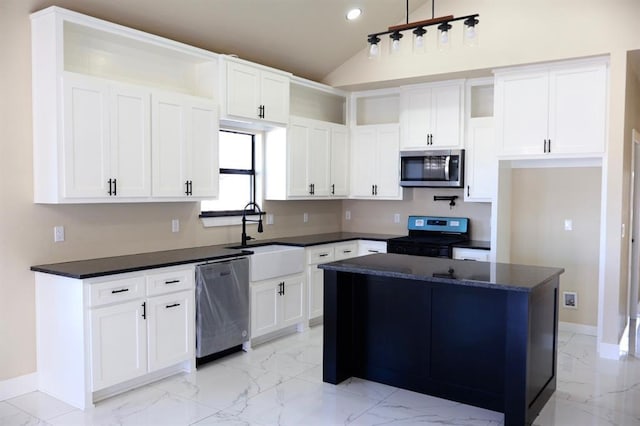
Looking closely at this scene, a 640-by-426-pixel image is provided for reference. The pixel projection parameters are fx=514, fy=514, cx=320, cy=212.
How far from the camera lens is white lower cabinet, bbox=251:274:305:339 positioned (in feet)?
14.9

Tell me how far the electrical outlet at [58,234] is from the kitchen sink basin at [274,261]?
148 centimetres

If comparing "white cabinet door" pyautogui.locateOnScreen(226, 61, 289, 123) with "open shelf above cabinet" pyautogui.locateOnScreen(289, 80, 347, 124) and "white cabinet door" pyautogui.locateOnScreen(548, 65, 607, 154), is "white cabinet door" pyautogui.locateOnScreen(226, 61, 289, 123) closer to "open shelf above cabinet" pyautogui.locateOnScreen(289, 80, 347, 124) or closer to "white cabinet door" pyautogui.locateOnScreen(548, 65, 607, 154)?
"open shelf above cabinet" pyautogui.locateOnScreen(289, 80, 347, 124)

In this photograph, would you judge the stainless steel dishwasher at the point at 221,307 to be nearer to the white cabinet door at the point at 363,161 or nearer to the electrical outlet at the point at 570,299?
the white cabinet door at the point at 363,161

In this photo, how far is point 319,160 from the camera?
5.82 m

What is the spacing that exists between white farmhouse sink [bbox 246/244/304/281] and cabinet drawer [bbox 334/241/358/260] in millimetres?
671

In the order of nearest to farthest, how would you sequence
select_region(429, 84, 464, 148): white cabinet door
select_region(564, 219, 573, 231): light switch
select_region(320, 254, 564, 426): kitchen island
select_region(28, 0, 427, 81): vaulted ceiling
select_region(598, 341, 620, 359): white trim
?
1. select_region(320, 254, 564, 426): kitchen island
2. select_region(28, 0, 427, 81): vaulted ceiling
3. select_region(598, 341, 620, 359): white trim
4. select_region(564, 219, 573, 231): light switch
5. select_region(429, 84, 464, 148): white cabinet door

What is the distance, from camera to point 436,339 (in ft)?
11.3

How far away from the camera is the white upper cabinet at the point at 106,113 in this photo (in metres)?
3.41

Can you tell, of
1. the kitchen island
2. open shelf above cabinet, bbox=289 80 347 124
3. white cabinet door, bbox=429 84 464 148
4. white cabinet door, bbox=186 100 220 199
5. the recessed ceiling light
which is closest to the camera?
the kitchen island

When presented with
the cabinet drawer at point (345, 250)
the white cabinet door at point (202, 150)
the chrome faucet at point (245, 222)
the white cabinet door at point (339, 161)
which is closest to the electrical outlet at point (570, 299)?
the cabinet drawer at point (345, 250)

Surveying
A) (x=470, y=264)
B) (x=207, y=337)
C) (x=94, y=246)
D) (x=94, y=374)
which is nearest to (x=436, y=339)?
(x=470, y=264)

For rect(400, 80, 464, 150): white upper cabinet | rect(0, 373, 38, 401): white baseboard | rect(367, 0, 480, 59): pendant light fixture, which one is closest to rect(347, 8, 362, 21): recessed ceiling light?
rect(400, 80, 464, 150): white upper cabinet

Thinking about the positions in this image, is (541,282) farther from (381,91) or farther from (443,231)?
(381,91)

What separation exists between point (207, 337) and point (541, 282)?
8.17ft
